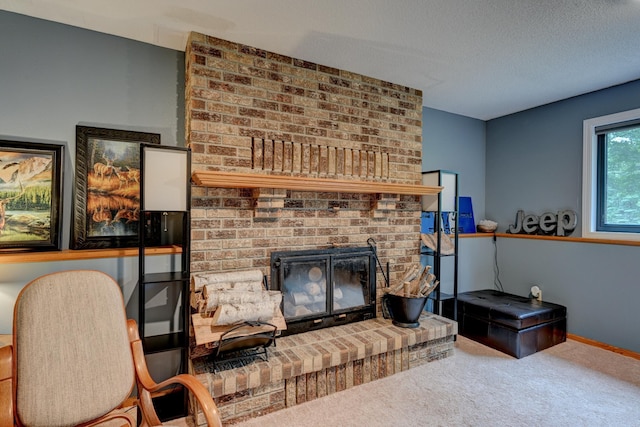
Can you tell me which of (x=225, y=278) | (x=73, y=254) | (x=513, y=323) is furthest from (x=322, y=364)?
(x=513, y=323)

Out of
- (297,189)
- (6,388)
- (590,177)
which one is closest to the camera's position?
(6,388)

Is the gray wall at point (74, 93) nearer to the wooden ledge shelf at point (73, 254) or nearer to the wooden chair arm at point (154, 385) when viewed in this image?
the wooden ledge shelf at point (73, 254)

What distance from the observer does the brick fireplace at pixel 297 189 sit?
2.28 metres

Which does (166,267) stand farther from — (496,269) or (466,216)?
(496,269)

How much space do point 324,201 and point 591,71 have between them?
251cm

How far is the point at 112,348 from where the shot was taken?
4.82 feet

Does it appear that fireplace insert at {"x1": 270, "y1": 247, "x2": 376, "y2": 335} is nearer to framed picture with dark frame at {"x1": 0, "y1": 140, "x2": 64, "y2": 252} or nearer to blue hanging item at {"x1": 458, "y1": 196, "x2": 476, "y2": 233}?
framed picture with dark frame at {"x1": 0, "y1": 140, "x2": 64, "y2": 252}

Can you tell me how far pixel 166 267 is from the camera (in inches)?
95.7

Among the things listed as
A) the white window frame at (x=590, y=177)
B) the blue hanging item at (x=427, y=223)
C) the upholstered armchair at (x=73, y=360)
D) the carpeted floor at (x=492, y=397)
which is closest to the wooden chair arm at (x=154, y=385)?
the upholstered armchair at (x=73, y=360)

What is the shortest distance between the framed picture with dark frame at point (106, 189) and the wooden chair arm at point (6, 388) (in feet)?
3.56

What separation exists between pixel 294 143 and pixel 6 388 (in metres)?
2.11

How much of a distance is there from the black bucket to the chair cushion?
199cm

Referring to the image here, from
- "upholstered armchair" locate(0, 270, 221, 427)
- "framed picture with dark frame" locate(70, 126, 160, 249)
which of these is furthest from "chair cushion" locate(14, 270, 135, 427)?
"framed picture with dark frame" locate(70, 126, 160, 249)

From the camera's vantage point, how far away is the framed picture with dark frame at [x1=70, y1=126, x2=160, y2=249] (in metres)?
2.24
